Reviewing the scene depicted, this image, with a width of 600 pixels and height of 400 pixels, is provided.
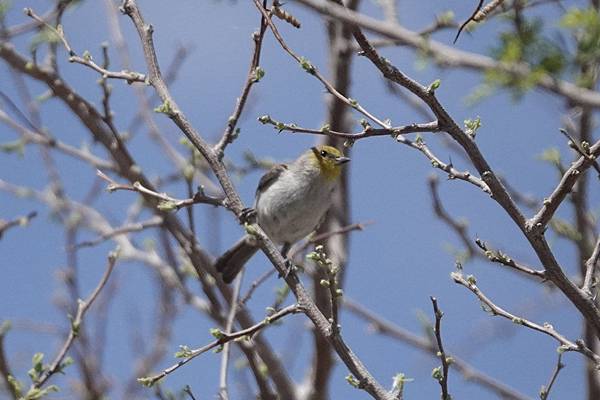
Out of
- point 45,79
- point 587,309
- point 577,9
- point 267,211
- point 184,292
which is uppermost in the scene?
point 45,79

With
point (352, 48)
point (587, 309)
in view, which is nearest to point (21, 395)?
point (587, 309)

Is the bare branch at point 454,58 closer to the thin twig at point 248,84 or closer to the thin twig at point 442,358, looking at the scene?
the thin twig at point 248,84

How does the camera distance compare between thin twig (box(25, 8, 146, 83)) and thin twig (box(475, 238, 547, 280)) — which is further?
thin twig (box(25, 8, 146, 83))

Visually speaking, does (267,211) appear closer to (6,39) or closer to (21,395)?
(6,39)

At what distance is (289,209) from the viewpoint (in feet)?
18.5

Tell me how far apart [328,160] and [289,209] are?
20.0 inches

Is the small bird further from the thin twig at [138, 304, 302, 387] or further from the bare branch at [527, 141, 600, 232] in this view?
the bare branch at [527, 141, 600, 232]

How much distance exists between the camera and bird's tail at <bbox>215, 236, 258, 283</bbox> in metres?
5.63

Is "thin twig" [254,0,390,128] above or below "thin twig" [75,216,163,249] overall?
below

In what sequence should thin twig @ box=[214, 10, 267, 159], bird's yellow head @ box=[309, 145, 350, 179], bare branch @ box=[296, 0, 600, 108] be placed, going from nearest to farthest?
bare branch @ box=[296, 0, 600, 108]
thin twig @ box=[214, 10, 267, 159]
bird's yellow head @ box=[309, 145, 350, 179]

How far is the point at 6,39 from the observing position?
4.29 meters

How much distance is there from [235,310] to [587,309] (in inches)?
69.9

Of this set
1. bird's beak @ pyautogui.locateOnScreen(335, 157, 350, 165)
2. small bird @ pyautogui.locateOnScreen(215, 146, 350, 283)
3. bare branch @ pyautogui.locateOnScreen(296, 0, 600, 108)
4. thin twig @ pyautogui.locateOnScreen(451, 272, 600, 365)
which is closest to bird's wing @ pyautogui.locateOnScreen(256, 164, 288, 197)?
small bird @ pyautogui.locateOnScreen(215, 146, 350, 283)

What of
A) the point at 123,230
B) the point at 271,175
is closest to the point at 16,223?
the point at 123,230
